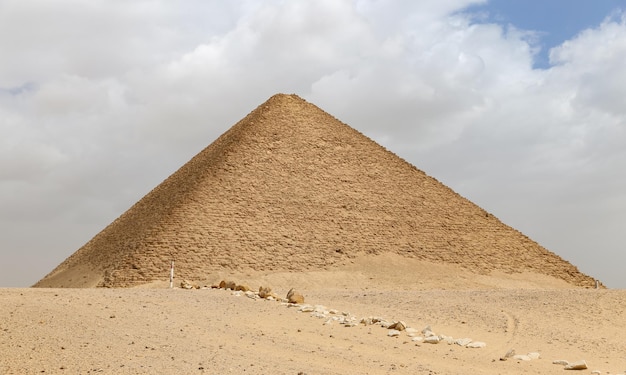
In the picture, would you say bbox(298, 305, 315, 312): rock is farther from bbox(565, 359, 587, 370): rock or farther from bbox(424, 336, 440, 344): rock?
bbox(565, 359, 587, 370): rock

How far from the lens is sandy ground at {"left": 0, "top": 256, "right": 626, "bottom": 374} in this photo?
25.0 feet

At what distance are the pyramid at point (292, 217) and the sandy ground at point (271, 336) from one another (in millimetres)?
13742

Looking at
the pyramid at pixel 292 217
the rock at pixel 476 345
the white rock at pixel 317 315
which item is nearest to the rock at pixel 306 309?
the white rock at pixel 317 315

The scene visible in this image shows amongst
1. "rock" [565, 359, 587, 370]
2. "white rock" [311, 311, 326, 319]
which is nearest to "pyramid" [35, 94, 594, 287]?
"white rock" [311, 311, 326, 319]

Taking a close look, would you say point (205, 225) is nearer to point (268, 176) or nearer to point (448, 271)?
point (268, 176)

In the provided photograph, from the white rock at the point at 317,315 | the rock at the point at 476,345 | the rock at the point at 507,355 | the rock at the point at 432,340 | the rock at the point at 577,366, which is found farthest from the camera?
the white rock at the point at 317,315

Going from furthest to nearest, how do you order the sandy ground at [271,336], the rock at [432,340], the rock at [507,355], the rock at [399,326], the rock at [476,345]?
the rock at [399,326]
the rock at [476,345]
the rock at [432,340]
the rock at [507,355]
the sandy ground at [271,336]

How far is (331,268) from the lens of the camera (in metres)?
28.9

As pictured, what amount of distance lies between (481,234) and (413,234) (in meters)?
4.75

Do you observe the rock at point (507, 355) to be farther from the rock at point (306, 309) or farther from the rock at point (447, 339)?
the rock at point (306, 309)

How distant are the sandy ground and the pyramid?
13.7 m

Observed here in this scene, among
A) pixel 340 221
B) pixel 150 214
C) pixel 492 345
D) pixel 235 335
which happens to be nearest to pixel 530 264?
pixel 340 221

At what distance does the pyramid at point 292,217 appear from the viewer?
2903 cm

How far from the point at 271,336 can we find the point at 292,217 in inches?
877
